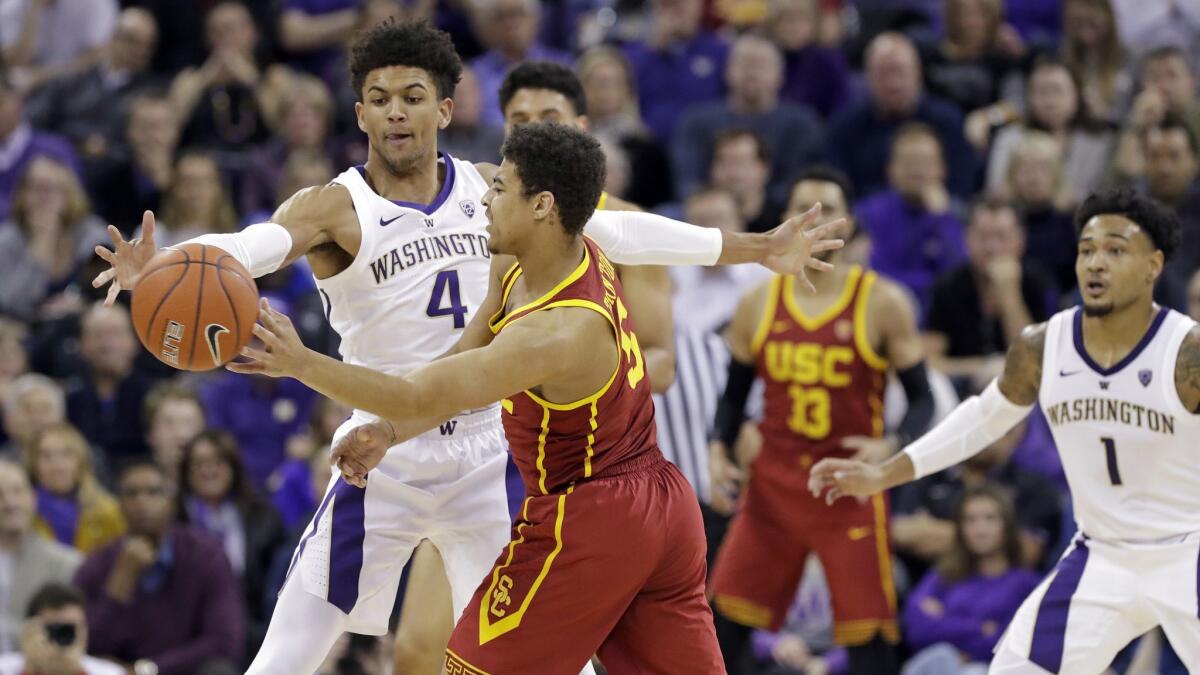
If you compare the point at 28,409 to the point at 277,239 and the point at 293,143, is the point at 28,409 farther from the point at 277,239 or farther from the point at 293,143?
the point at 277,239

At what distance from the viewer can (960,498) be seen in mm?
9484

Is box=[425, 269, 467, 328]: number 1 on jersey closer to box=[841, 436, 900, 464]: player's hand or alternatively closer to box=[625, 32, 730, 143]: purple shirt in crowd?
box=[841, 436, 900, 464]: player's hand

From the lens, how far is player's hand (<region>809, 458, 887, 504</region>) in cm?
681

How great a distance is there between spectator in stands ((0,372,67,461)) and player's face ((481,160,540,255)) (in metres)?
5.76

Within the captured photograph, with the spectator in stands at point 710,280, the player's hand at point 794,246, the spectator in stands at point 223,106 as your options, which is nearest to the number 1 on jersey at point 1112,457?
the player's hand at point 794,246

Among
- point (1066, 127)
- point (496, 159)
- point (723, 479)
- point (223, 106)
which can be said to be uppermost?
point (223, 106)

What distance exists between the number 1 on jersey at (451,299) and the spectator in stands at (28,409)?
5033 mm

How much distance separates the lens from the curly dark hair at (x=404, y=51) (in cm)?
608

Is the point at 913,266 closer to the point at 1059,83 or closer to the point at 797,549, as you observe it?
the point at 1059,83

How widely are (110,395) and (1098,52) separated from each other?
7160 mm

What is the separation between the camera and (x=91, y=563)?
9602 mm

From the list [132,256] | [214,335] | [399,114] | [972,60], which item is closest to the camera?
[214,335]

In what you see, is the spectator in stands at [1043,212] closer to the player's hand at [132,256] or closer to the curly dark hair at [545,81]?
the curly dark hair at [545,81]

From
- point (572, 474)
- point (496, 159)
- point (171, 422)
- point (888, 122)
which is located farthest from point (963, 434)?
point (888, 122)
